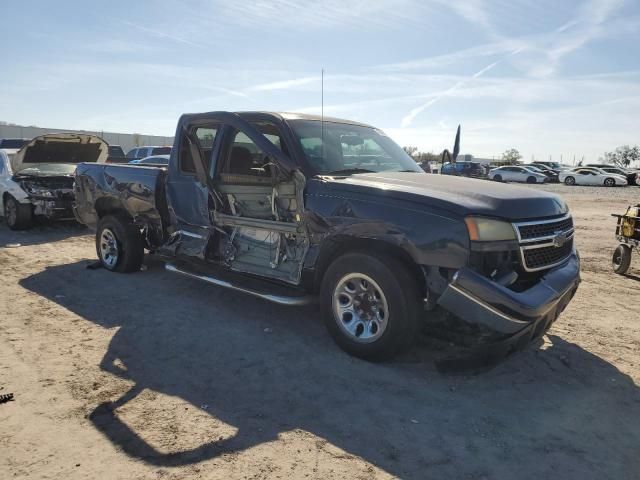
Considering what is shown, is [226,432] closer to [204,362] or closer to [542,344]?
[204,362]

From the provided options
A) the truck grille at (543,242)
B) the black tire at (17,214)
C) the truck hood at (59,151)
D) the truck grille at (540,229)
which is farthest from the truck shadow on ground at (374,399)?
the truck hood at (59,151)

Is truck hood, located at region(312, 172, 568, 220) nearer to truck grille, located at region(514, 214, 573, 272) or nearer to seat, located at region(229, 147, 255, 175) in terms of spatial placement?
truck grille, located at region(514, 214, 573, 272)

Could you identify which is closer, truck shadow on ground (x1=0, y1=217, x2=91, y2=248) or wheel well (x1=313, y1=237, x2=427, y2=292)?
wheel well (x1=313, y1=237, x2=427, y2=292)

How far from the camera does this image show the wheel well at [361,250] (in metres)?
3.90

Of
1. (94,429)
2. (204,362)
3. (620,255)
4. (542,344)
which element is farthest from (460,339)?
(620,255)

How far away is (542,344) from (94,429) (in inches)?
148

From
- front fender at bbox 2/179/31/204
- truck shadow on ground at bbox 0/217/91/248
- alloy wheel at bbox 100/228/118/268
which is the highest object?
front fender at bbox 2/179/31/204

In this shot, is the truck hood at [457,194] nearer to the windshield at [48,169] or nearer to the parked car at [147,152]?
the windshield at [48,169]

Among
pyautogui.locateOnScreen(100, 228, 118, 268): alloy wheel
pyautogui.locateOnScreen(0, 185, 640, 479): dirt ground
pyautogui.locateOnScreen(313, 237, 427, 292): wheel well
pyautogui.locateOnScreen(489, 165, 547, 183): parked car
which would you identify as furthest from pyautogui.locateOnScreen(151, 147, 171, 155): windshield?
pyautogui.locateOnScreen(489, 165, 547, 183): parked car

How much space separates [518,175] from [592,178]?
511cm

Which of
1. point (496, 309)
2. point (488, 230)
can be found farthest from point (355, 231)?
point (496, 309)

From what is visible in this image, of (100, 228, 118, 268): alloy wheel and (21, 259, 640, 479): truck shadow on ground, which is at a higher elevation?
(100, 228, 118, 268): alloy wheel

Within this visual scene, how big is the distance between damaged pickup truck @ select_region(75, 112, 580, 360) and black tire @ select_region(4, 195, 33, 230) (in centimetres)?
532

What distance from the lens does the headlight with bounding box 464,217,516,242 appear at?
358cm
